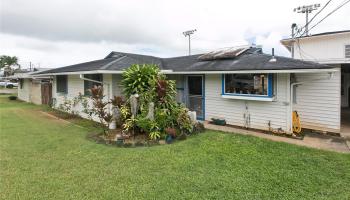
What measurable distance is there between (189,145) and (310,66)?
4228mm

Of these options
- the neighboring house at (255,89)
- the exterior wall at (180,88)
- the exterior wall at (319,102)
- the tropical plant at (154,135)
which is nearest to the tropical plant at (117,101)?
the neighboring house at (255,89)

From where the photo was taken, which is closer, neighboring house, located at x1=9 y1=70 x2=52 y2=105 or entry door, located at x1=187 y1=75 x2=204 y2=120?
entry door, located at x1=187 y1=75 x2=204 y2=120

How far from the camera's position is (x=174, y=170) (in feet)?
17.0

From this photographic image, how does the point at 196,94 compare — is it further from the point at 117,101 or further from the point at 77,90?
the point at 77,90

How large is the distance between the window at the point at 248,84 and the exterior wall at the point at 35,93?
15.5 meters

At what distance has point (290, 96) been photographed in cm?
806

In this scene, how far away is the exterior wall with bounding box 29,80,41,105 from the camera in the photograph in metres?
18.9

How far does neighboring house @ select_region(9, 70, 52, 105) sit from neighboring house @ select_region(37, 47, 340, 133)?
27.7 ft

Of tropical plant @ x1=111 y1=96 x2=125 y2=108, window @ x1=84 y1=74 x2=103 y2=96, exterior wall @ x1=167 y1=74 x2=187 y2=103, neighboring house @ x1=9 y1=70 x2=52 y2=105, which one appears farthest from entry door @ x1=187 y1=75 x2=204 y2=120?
neighboring house @ x1=9 y1=70 x2=52 y2=105

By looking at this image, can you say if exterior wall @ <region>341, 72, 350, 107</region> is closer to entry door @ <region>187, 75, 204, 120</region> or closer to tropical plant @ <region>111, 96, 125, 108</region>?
entry door @ <region>187, 75, 204, 120</region>

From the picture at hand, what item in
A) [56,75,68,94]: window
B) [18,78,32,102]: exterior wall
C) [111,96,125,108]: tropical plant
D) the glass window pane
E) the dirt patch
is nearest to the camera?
the dirt patch

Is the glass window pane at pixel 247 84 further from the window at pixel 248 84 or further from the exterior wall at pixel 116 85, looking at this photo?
the exterior wall at pixel 116 85

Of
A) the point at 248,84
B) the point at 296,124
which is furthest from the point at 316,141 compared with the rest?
the point at 248,84

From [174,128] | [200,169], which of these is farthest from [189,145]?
[200,169]
